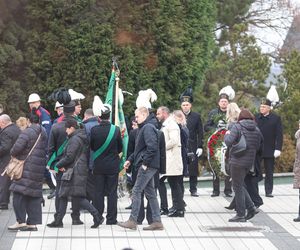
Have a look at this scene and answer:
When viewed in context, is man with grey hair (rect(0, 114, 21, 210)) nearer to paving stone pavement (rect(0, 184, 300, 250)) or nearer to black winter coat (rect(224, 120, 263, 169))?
paving stone pavement (rect(0, 184, 300, 250))

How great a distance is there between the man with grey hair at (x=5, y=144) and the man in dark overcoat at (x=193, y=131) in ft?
Answer: 10.6

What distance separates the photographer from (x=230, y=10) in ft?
122

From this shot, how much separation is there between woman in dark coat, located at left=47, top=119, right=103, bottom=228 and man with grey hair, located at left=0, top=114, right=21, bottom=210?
2191mm

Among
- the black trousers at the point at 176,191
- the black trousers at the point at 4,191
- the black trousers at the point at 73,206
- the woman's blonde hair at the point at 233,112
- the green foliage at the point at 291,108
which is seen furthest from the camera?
the green foliage at the point at 291,108

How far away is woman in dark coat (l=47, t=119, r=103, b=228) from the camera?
14.4 metres

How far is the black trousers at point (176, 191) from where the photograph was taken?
50.7 ft

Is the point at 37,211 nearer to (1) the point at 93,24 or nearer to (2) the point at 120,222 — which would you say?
(2) the point at 120,222

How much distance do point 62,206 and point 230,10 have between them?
23712mm

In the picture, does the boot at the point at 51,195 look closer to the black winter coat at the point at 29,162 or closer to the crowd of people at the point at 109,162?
the crowd of people at the point at 109,162

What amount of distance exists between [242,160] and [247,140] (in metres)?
0.32

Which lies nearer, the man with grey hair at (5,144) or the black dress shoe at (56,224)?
the black dress shoe at (56,224)

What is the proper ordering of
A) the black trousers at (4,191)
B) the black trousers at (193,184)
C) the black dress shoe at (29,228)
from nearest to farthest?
1. the black dress shoe at (29,228)
2. the black trousers at (4,191)
3. the black trousers at (193,184)

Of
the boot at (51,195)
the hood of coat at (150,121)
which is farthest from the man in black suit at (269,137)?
the hood of coat at (150,121)

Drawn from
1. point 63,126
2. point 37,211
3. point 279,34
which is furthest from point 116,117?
point 279,34
